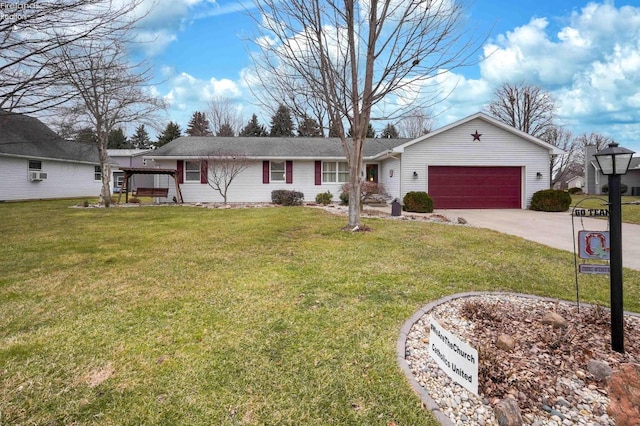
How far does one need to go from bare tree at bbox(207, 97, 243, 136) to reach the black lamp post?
33.4 metres

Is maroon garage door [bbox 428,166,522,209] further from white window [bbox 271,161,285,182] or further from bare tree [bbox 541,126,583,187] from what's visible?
→ bare tree [bbox 541,126,583,187]

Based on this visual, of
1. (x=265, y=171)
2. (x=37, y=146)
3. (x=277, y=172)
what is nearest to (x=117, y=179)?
(x=37, y=146)

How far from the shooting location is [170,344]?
8.13 feet

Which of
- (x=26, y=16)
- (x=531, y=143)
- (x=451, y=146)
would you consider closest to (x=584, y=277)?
(x=26, y=16)

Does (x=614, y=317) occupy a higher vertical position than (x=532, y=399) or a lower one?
higher

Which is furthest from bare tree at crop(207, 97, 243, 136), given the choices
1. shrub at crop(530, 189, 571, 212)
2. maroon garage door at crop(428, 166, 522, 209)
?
shrub at crop(530, 189, 571, 212)

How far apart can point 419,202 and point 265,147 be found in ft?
28.7

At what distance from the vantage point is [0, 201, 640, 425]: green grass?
183cm

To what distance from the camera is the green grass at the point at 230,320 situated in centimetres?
183

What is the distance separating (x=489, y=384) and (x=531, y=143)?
1531 cm

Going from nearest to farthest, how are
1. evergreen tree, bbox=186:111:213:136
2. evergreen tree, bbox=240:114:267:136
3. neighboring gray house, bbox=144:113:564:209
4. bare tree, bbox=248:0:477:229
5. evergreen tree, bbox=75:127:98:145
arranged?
bare tree, bbox=248:0:477:229 → neighboring gray house, bbox=144:113:564:209 → evergreen tree, bbox=75:127:98:145 → evergreen tree, bbox=186:111:213:136 → evergreen tree, bbox=240:114:267:136

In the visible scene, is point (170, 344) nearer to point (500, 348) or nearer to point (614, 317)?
point (500, 348)

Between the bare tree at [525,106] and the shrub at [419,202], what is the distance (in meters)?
21.2

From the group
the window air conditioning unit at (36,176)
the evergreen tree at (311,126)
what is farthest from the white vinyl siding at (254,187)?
the evergreen tree at (311,126)
